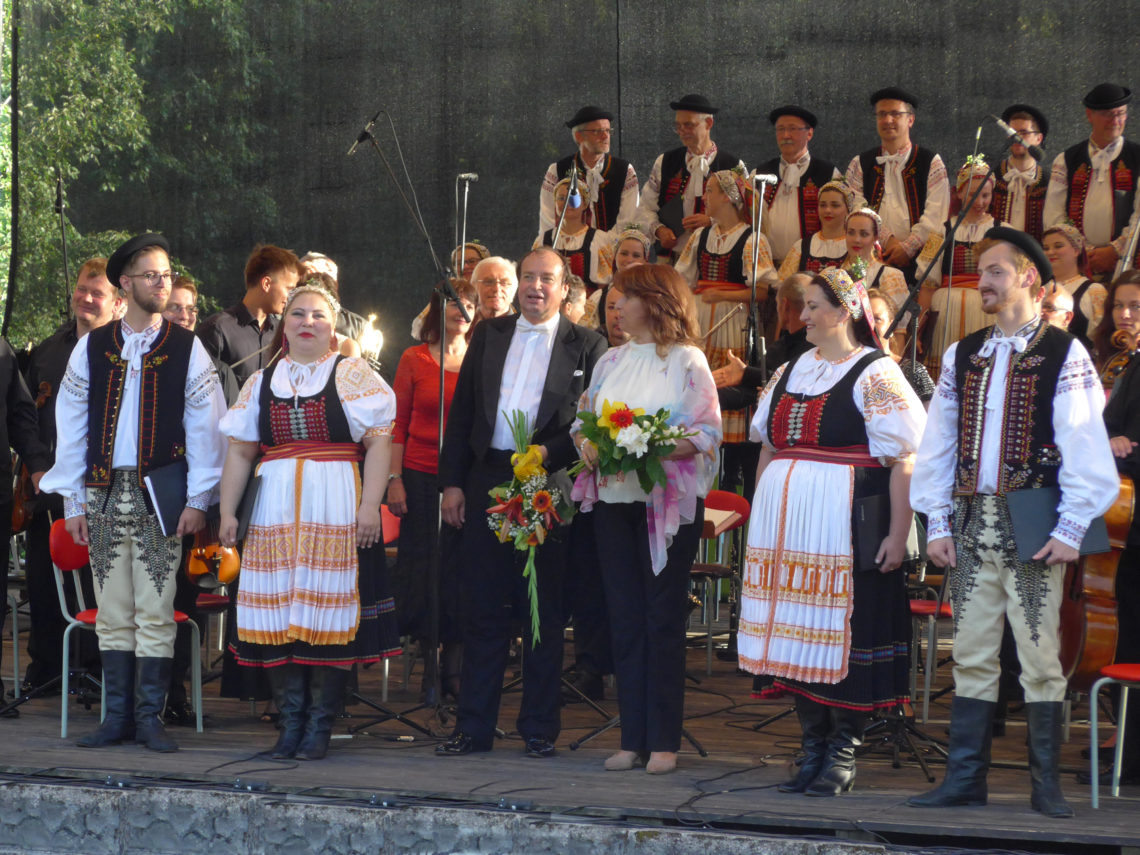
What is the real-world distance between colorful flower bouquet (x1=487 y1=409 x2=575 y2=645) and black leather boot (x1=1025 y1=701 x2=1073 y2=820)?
5.23 ft

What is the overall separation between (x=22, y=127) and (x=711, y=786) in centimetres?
887

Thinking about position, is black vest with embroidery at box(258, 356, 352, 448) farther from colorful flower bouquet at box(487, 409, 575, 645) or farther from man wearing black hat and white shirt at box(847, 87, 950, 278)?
man wearing black hat and white shirt at box(847, 87, 950, 278)

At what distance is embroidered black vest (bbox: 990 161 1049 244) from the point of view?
8398 millimetres

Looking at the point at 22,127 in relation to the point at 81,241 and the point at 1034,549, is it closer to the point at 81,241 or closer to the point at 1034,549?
the point at 81,241

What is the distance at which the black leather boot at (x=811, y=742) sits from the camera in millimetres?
4367

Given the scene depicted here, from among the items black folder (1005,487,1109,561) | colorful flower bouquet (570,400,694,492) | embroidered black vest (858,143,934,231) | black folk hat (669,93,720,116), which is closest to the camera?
black folder (1005,487,1109,561)

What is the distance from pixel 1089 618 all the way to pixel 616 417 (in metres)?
→ 1.53

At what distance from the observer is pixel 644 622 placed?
4.71 metres

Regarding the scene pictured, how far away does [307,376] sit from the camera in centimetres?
492

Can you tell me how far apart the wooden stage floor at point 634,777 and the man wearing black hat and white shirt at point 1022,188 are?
3.48 metres

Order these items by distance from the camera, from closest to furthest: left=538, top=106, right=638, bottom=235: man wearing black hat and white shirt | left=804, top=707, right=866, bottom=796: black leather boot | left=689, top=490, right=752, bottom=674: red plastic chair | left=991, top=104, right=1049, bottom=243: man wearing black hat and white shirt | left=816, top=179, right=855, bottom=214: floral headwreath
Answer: left=804, top=707, right=866, bottom=796: black leather boot → left=689, top=490, right=752, bottom=674: red plastic chair → left=816, top=179, right=855, bottom=214: floral headwreath → left=991, top=104, right=1049, bottom=243: man wearing black hat and white shirt → left=538, top=106, right=638, bottom=235: man wearing black hat and white shirt

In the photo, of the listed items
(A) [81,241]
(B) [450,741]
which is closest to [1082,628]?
(B) [450,741]

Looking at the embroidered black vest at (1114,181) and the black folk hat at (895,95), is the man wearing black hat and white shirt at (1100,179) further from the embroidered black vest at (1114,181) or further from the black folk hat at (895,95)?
the black folk hat at (895,95)

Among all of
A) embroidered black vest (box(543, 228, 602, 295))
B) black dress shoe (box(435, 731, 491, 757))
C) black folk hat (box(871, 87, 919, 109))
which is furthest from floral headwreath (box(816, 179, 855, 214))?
black dress shoe (box(435, 731, 491, 757))
